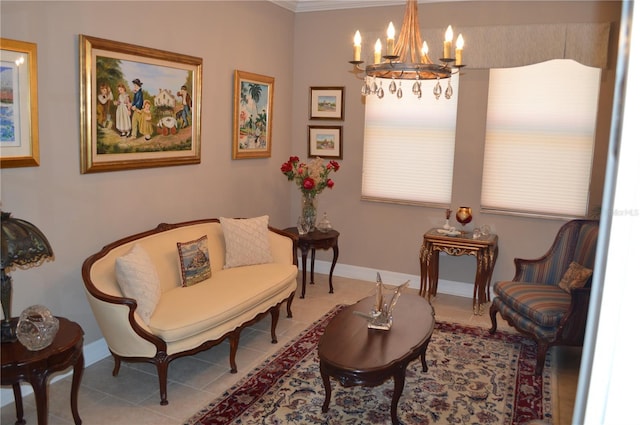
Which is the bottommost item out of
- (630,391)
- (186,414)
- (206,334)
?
(186,414)

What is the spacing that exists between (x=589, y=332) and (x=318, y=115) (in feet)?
18.4

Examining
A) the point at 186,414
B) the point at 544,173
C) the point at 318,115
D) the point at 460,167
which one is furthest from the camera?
the point at 318,115

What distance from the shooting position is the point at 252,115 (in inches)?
215

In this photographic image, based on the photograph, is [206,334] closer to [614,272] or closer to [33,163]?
[33,163]

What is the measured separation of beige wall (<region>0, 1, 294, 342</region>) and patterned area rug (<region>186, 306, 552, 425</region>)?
1424 mm

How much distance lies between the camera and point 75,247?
360cm

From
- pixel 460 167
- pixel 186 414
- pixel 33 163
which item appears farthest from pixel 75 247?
pixel 460 167

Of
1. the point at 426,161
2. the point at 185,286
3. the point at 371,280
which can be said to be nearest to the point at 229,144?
the point at 185,286

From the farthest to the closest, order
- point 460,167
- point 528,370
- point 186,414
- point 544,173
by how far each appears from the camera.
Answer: point 460,167 < point 544,173 < point 528,370 < point 186,414

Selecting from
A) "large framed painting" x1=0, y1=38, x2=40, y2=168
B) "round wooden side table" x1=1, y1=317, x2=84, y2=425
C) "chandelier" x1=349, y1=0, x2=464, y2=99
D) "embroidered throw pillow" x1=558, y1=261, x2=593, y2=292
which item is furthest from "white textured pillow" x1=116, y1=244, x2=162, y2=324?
"embroidered throw pillow" x1=558, y1=261, x2=593, y2=292

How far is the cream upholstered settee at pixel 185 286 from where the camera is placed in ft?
10.5

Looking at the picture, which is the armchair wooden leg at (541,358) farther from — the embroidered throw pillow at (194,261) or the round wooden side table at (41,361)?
the round wooden side table at (41,361)

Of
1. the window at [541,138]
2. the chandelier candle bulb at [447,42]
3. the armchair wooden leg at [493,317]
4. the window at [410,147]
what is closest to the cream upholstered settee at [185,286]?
the window at [410,147]

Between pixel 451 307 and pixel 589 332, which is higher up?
pixel 589 332
